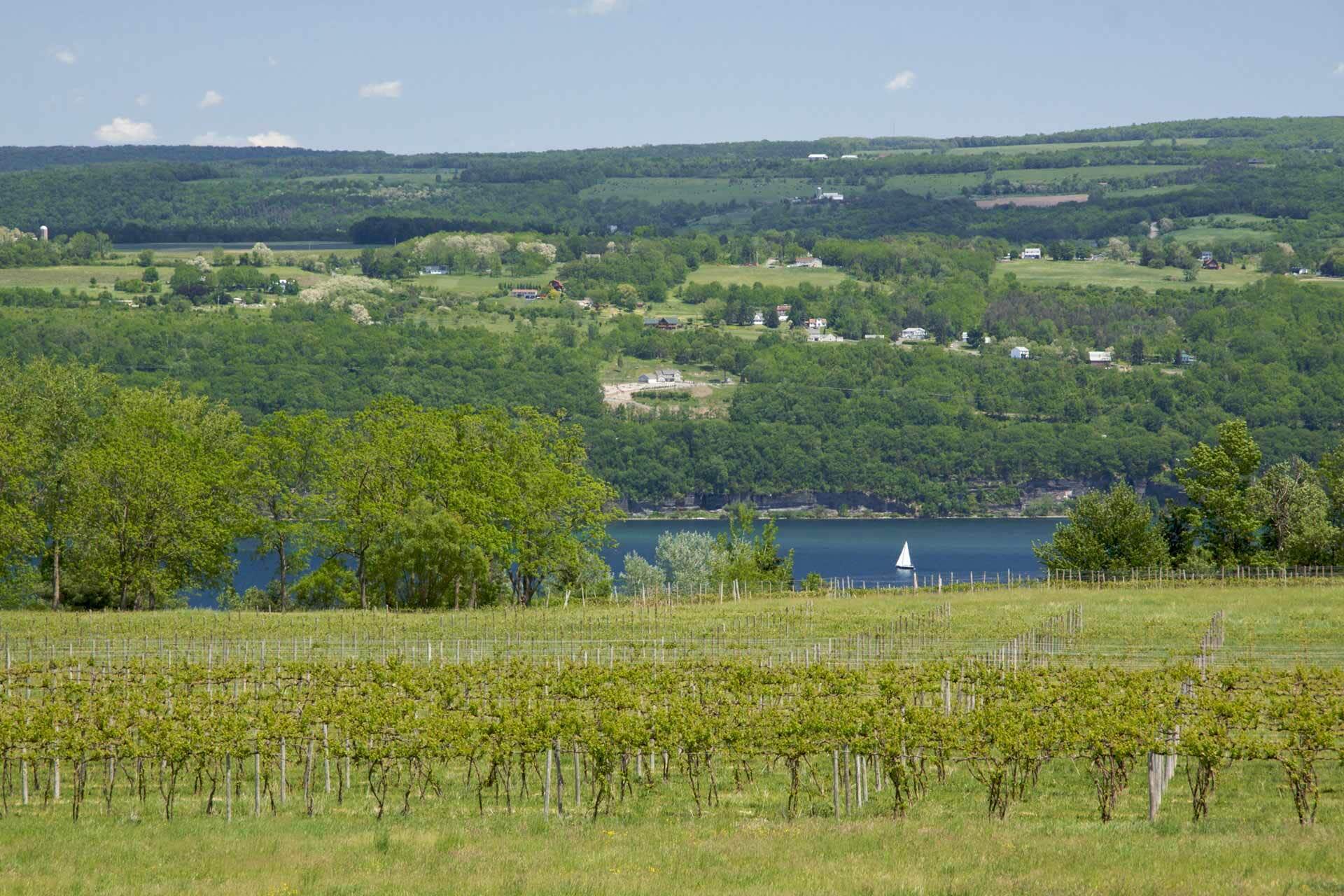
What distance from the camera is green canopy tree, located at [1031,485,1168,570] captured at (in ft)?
287

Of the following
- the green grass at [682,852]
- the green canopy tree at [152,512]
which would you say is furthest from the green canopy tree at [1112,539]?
the green grass at [682,852]

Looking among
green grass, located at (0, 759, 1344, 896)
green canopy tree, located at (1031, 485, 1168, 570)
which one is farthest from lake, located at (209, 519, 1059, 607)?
green grass, located at (0, 759, 1344, 896)

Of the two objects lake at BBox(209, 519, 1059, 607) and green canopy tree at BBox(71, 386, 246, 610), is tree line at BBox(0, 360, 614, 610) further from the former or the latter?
lake at BBox(209, 519, 1059, 607)

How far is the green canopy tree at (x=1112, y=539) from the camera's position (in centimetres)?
8744

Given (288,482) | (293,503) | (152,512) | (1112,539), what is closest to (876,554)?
(1112,539)

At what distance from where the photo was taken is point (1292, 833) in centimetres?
2780

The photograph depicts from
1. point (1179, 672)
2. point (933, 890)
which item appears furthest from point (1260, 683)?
point (933, 890)

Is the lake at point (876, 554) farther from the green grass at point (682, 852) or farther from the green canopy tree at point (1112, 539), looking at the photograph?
the green grass at point (682, 852)

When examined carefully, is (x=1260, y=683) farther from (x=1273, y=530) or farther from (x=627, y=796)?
(x=1273, y=530)

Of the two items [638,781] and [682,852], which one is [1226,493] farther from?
[682,852]

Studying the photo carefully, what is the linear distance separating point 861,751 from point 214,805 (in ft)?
43.1

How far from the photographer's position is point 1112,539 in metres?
88.6

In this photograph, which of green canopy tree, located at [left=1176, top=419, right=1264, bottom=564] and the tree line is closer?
the tree line

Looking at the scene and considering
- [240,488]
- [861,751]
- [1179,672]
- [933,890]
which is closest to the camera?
[933,890]
